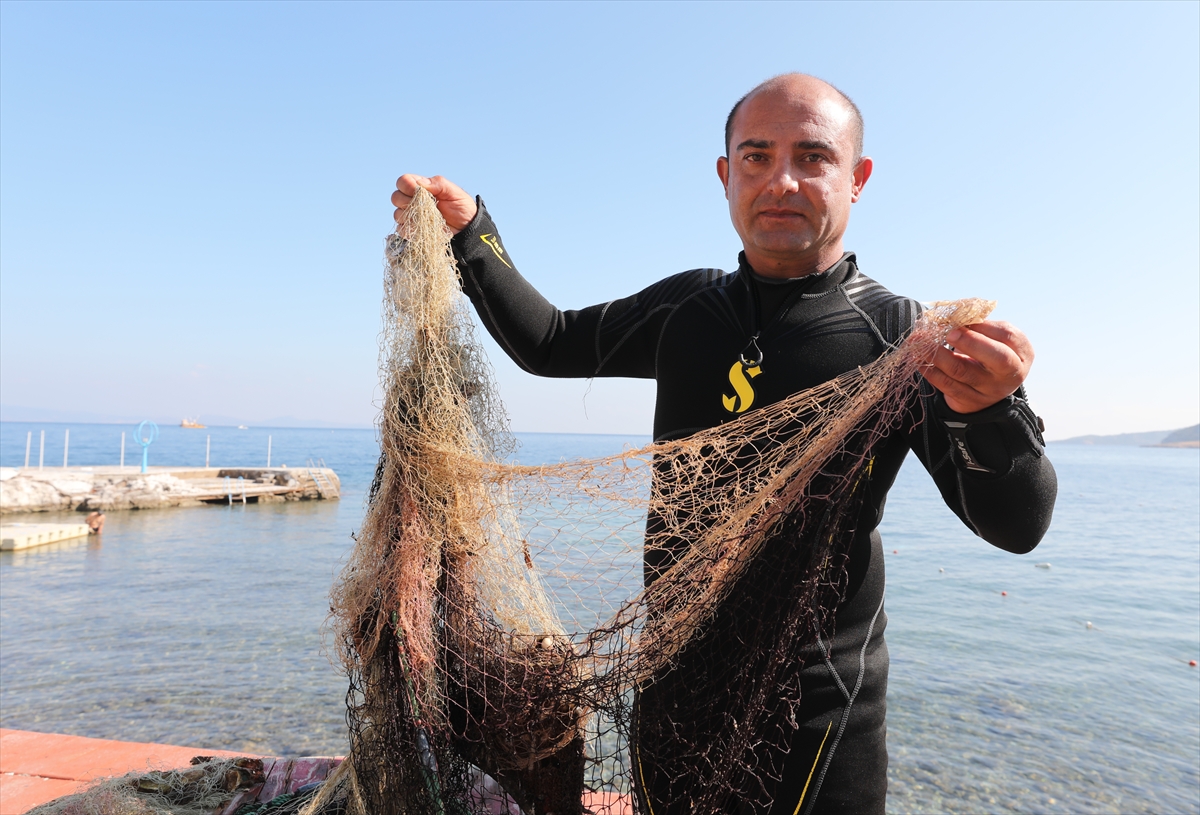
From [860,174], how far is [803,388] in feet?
2.15

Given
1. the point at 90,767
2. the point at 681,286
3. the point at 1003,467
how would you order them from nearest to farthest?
the point at 1003,467
the point at 681,286
the point at 90,767

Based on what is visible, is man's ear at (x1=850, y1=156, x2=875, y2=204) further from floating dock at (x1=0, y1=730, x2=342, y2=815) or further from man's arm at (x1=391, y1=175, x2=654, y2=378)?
floating dock at (x1=0, y1=730, x2=342, y2=815)

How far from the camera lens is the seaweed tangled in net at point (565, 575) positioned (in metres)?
1.66

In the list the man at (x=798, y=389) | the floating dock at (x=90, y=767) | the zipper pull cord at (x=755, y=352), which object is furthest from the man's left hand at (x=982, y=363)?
the floating dock at (x=90, y=767)

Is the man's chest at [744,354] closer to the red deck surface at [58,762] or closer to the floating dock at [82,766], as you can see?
the floating dock at [82,766]

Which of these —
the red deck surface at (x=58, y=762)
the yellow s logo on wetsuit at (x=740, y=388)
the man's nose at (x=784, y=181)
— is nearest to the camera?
the man's nose at (x=784, y=181)

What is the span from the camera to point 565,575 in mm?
2312

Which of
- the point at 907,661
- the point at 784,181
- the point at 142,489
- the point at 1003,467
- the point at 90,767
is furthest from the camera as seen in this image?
the point at 142,489

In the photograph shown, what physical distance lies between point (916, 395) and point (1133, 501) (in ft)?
186

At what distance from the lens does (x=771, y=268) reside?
200 cm

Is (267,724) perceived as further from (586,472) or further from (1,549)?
(1,549)

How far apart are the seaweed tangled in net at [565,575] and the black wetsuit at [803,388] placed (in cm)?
7

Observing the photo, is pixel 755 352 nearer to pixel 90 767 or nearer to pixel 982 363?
pixel 982 363

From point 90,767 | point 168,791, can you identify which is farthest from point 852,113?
point 90,767
